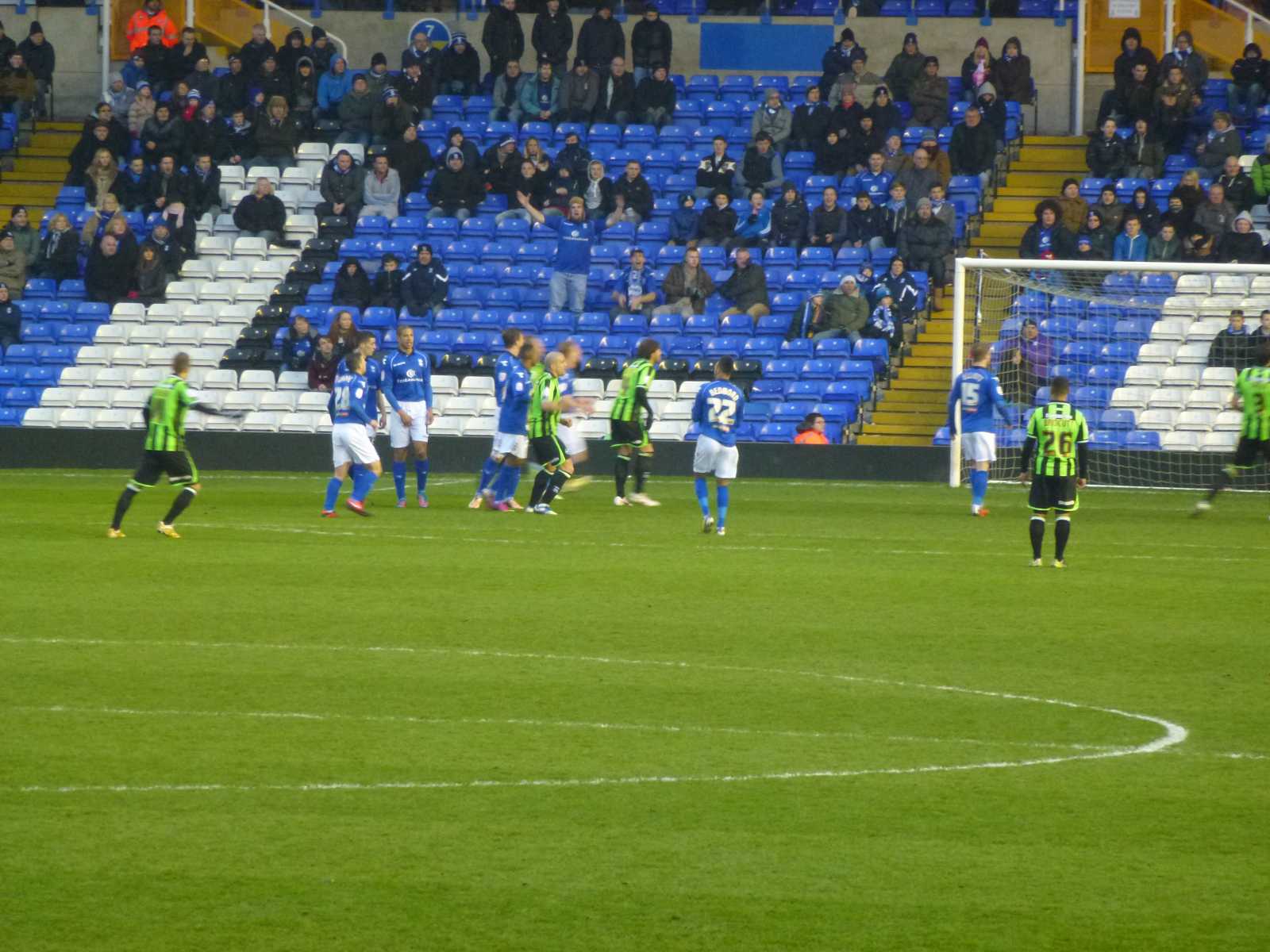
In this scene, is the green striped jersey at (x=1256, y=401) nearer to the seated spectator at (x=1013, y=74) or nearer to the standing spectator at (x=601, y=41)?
the seated spectator at (x=1013, y=74)

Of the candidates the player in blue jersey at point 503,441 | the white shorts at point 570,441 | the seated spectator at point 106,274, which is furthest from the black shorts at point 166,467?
the seated spectator at point 106,274

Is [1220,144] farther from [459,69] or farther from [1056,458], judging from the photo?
[1056,458]

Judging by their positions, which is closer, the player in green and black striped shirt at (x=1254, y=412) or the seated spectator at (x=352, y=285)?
the player in green and black striped shirt at (x=1254, y=412)

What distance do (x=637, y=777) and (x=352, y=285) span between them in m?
21.7

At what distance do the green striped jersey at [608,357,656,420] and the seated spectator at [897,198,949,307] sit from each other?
7.35 m

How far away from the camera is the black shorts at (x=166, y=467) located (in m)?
16.9

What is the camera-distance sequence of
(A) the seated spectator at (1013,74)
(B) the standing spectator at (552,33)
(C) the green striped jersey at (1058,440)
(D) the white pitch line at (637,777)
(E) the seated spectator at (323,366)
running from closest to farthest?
(D) the white pitch line at (637,777), (C) the green striped jersey at (1058,440), (E) the seated spectator at (323,366), (A) the seated spectator at (1013,74), (B) the standing spectator at (552,33)

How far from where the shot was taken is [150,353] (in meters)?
29.3

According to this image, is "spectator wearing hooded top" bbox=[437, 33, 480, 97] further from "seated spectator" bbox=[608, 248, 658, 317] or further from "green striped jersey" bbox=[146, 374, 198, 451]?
"green striped jersey" bbox=[146, 374, 198, 451]

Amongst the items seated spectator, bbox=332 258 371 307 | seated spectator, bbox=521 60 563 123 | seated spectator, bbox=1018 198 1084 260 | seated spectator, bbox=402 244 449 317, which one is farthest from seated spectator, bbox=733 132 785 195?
seated spectator, bbox=332 258 371 307

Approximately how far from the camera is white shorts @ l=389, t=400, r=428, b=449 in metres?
20.9

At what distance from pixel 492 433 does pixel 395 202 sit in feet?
17.3

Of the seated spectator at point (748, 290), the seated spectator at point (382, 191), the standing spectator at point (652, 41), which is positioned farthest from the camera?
the standing spectator at point (652, 41)

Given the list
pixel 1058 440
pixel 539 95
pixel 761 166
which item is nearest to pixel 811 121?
pixel 761 166
